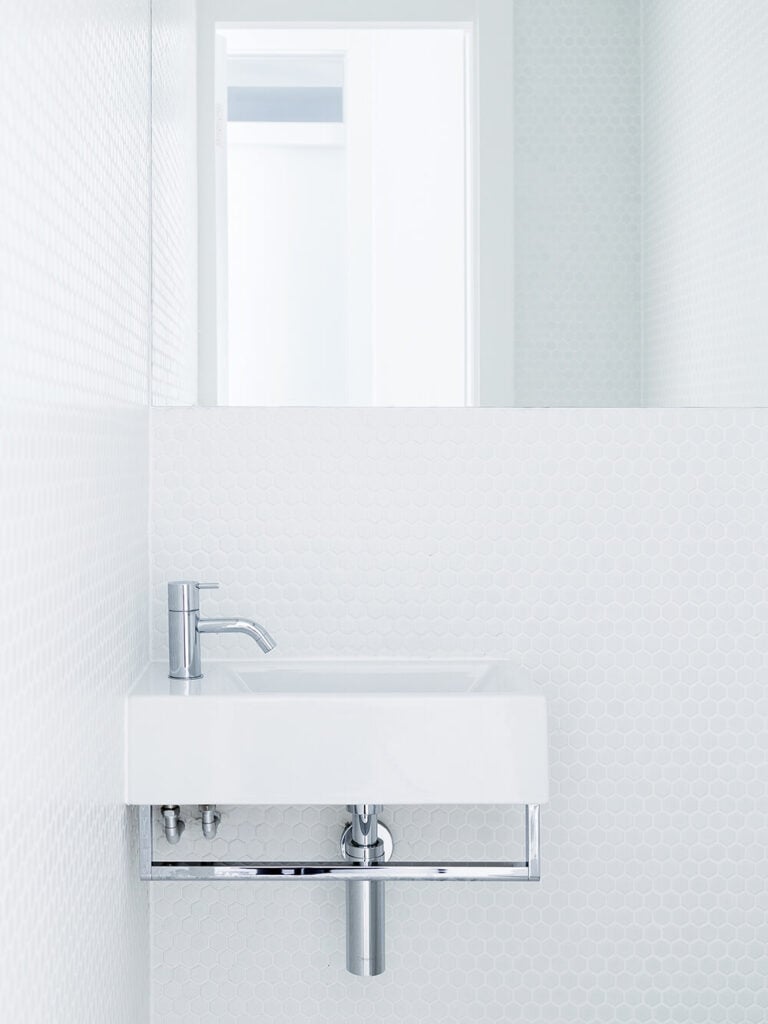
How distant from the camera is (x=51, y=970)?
37.1 inches

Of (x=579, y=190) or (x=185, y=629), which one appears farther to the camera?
(x=579, y=190)

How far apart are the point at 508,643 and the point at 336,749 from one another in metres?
0.41

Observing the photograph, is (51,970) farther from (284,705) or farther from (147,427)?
(147,427)

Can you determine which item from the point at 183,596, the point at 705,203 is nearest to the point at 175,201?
the point at 183,596

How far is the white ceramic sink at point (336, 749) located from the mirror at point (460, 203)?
0.52 m

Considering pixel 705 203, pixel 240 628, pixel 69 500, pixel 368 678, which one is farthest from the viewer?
pixel 705 203

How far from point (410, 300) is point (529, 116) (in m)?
0.35

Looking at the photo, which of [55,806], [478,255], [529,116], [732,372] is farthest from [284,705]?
[529,116]

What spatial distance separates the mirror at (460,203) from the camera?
1.59m

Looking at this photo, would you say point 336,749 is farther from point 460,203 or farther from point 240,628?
point 460,203

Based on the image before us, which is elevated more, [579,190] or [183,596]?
[579,190]

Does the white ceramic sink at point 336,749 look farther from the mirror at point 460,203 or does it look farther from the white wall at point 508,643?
the mirror at point 460,203

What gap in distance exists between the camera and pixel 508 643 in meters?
1.59

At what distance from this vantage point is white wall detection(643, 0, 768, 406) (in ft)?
5.32
